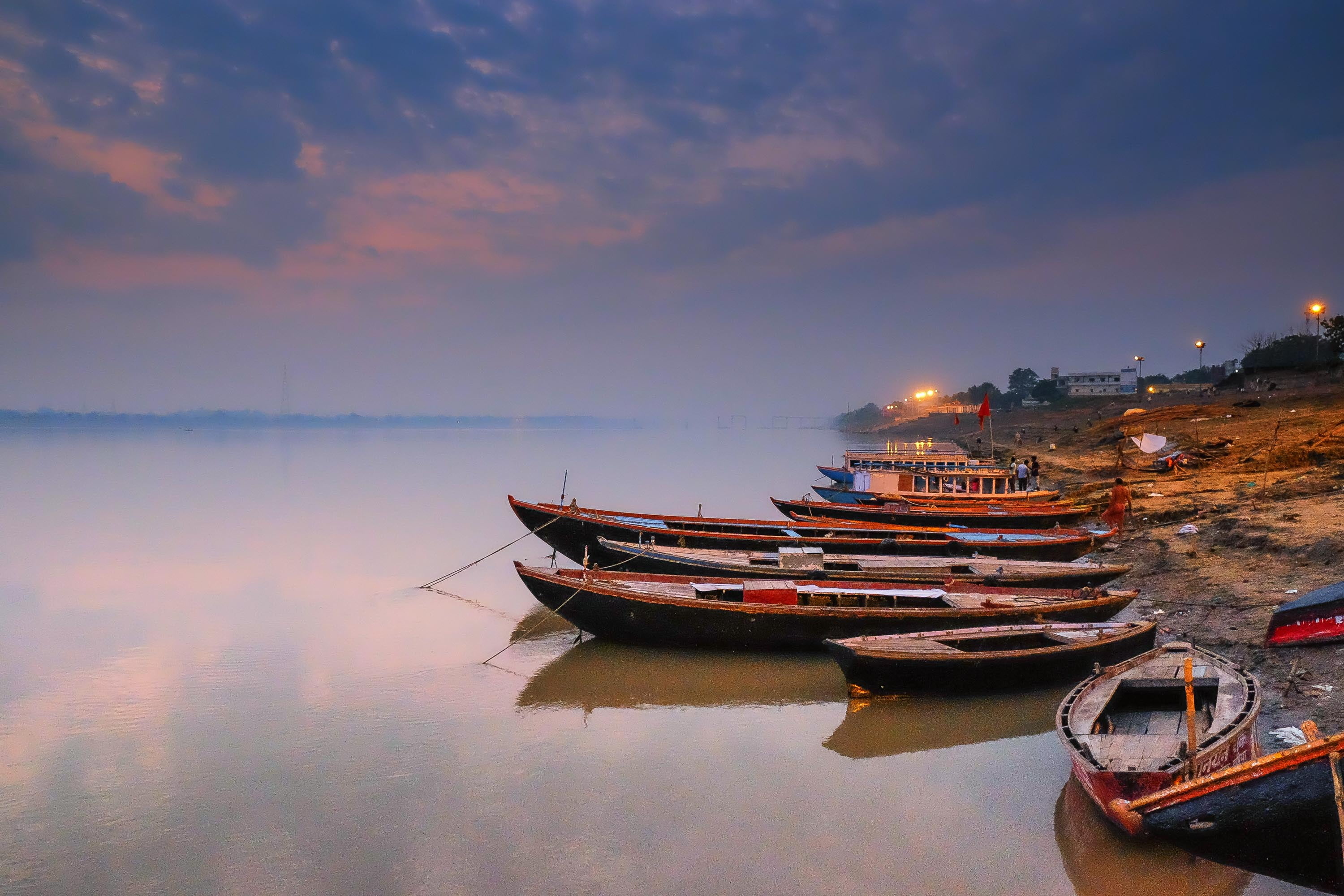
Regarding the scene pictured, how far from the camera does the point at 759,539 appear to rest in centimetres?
1725

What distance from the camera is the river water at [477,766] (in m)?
7.04

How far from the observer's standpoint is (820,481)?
5297 centimetres

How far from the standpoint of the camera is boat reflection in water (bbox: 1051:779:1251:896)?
256 inches

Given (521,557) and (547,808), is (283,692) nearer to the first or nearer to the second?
(547,808)

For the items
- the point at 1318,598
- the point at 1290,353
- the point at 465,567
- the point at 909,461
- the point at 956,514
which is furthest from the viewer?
the point at 1290,353

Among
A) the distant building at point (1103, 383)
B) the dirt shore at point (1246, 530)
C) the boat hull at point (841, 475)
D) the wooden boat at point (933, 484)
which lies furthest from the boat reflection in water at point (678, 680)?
the distant building at point (1103, 383)

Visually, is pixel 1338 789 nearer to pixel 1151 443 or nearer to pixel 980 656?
pixel 980 656

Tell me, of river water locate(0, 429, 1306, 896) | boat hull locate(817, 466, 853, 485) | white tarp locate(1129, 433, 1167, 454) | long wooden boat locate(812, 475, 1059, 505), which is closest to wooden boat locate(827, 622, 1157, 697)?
river water locate(0, 429, 1306, 896)

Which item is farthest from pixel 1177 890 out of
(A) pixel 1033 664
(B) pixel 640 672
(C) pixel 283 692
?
(C) pixel 283 692

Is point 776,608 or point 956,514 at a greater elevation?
point 956,514

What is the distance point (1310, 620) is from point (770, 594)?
6.73 meters

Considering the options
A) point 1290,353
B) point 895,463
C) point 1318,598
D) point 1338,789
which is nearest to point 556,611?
point 1338,789

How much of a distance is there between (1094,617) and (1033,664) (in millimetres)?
2755

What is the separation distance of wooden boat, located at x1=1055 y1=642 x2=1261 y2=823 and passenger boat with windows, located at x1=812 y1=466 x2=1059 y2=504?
18.1 meters
